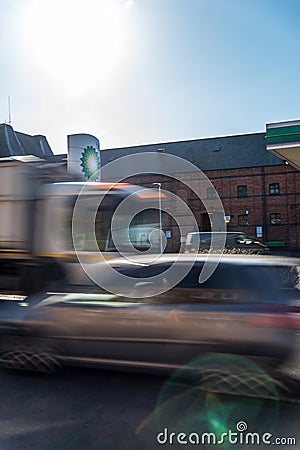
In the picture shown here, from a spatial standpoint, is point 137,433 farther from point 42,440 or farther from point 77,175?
point 77,175

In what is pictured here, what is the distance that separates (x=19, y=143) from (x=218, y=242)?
30.9 meters

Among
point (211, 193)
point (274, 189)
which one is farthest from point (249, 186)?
point (211, 193)

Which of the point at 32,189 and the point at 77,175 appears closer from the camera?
the point at 32,189

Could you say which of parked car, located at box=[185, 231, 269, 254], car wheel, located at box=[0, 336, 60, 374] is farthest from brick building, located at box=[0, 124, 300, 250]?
car wheel, located at box=[0, 336, 60, 374]

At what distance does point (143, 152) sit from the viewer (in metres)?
44.6

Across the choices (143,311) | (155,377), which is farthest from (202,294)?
(155,377)

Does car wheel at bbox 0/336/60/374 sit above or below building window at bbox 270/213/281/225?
below

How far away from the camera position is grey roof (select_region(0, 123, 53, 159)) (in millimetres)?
41062

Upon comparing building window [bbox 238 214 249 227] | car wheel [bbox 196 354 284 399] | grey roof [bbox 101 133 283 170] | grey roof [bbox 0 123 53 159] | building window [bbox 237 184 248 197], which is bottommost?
car wheel [bbox 196 354 284 399]

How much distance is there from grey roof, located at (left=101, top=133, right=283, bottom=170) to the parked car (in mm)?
18005

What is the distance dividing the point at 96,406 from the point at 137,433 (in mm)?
693

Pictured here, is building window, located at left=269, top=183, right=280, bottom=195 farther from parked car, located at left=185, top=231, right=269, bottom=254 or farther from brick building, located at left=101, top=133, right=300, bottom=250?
parked car, located at left=185, top=231, right=269, bottom=254

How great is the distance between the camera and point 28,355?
493cm

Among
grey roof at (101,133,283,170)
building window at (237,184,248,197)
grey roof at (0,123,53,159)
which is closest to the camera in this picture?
building window at (237,184,248,197)
